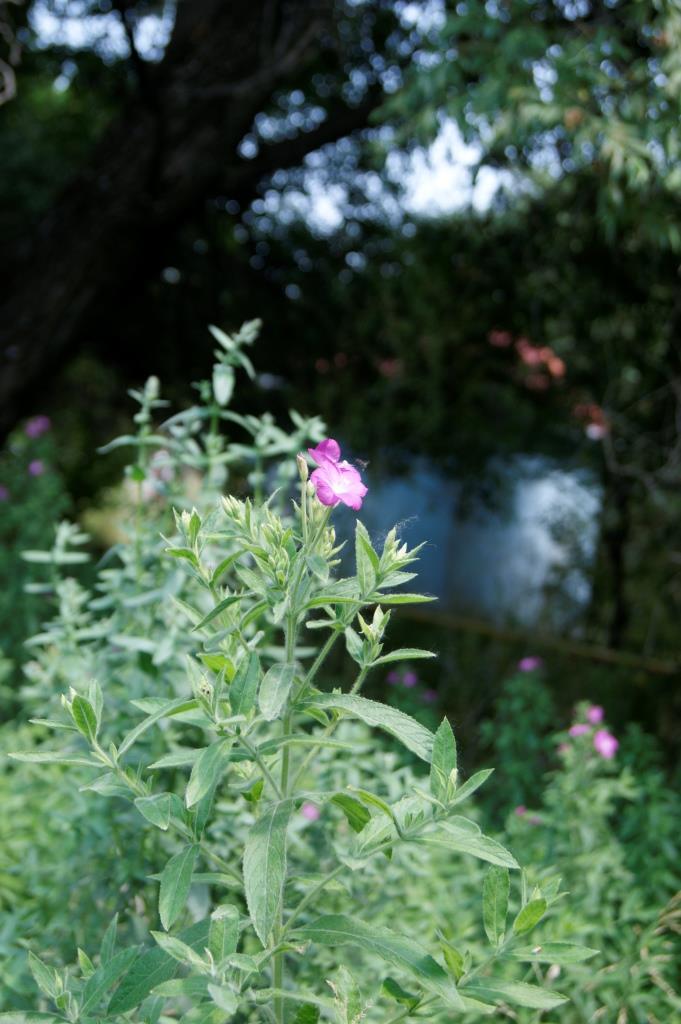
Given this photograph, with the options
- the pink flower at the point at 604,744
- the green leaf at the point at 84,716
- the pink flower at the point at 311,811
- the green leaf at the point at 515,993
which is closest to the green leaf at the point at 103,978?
the green leaf at the point at 84,716

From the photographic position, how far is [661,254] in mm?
5242

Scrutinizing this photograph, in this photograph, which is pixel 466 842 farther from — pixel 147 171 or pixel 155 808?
pixel 147 171

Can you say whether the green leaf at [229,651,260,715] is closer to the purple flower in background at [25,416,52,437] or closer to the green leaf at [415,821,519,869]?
the green leaf at [415,821,519,869]

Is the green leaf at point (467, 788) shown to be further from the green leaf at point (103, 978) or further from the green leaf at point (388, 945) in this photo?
the green leaf at point (103, 978)

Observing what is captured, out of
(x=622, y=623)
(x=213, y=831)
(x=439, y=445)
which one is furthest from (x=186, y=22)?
(x=213, y=831)

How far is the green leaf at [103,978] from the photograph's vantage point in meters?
1.04

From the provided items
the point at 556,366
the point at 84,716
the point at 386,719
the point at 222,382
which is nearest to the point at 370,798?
the point at 386,719

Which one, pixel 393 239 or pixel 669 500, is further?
pixel 393 239

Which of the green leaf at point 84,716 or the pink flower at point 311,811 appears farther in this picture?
the pink flower at point 311,811

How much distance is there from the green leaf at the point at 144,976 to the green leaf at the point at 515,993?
0.92 feet

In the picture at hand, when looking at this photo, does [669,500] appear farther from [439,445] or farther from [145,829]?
[145,829]

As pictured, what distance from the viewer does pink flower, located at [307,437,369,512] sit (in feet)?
3.43

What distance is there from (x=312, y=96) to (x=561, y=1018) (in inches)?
218

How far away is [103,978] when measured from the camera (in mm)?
1047
